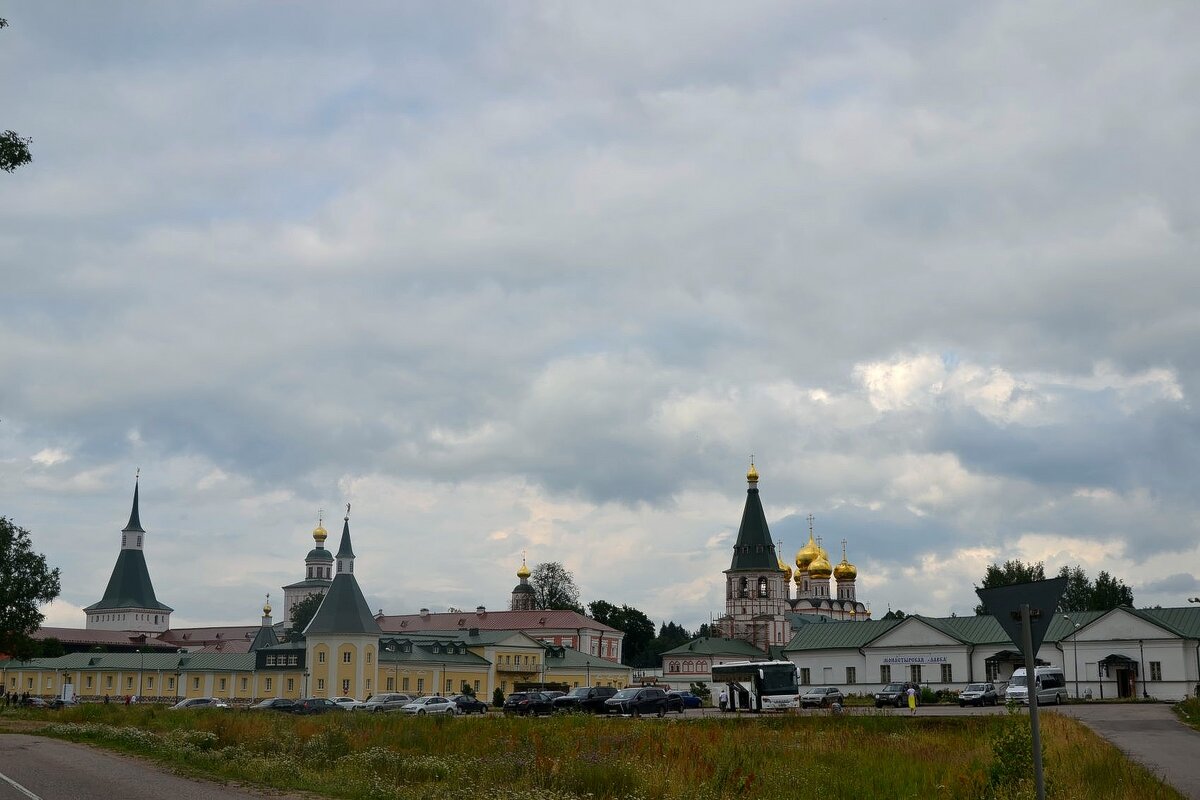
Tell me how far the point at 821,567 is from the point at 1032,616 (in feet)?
472

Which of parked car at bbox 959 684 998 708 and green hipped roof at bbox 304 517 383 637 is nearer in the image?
parked car at bbox 959 684 998 708

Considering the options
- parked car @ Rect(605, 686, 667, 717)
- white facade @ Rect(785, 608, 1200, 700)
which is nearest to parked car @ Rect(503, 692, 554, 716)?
parked car @ Rect(605, 686, 667, 717)

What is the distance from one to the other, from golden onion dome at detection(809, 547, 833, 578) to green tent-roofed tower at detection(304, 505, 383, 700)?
76.1 meters

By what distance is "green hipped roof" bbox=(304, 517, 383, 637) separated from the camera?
88.4m

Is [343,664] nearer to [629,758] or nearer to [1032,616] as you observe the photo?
[629,758]

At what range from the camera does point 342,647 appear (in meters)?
87.9

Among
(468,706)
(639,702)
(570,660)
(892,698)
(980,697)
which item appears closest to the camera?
(639,702)

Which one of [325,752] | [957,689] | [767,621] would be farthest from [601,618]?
[325,752]

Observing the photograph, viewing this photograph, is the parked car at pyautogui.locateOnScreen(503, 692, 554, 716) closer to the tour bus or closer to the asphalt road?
the tour bus

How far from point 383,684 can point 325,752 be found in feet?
216

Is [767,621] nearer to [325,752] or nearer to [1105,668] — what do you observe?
[1105,668]

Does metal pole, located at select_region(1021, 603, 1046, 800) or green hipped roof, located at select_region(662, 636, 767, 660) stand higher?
metal pole, located at select_region(1021, 603, 1046, 800)

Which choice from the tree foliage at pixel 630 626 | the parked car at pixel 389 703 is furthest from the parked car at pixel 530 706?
the tree foliage at pixel 630 626

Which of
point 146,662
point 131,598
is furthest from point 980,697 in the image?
point 131,598
